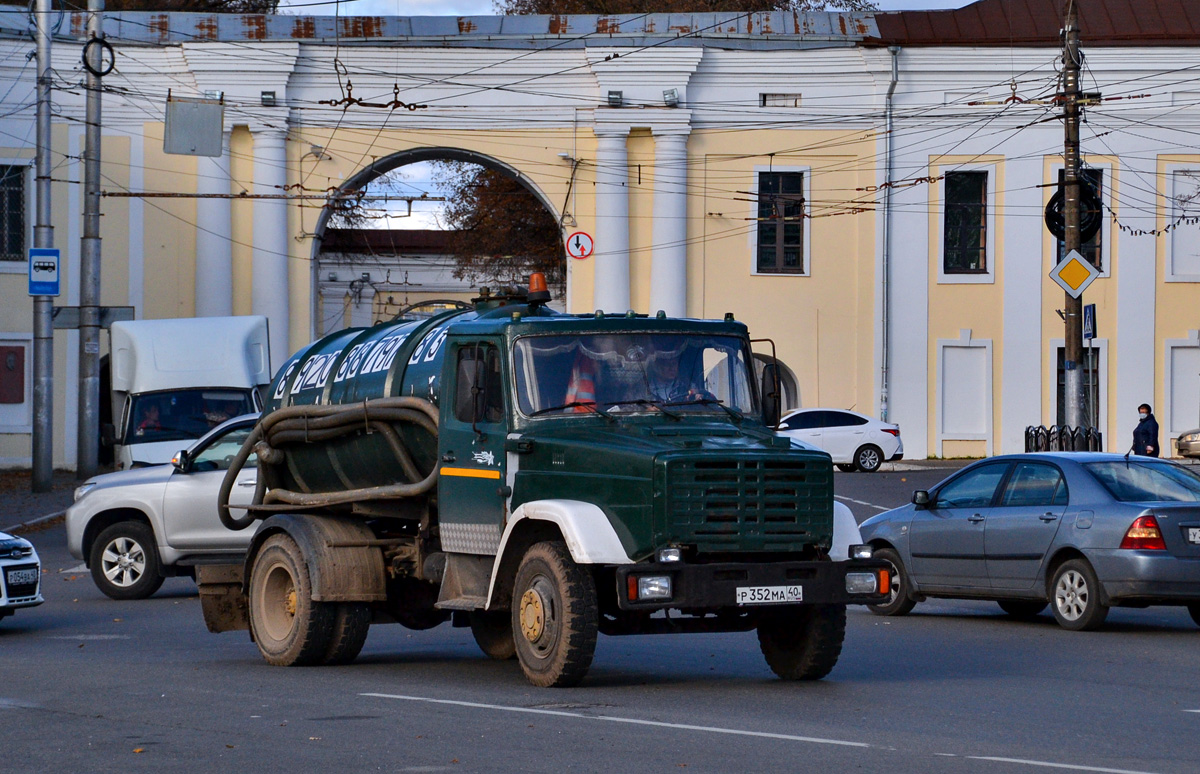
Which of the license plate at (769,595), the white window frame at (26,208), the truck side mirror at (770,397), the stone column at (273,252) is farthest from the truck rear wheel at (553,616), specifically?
the white window frame at (26,208)

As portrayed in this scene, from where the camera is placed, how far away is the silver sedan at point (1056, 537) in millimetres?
13062

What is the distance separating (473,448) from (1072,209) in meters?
14.1

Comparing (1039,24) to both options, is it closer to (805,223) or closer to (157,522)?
(805,223)

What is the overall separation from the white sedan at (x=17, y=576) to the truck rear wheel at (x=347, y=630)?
11.8 ft

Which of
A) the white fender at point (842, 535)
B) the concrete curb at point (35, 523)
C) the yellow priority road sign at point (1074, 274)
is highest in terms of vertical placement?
the yellow priority road sign at point (1074, 274)

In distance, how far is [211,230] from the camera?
1593 inches

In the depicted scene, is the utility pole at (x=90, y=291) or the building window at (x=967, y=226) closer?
the utility pole at (x=90, y=291)

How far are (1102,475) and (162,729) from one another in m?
8.28

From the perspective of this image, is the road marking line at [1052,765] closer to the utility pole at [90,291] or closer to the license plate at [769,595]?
the license plate at [769,595]

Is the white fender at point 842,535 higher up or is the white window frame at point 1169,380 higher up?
the white window frame at point 1169,380

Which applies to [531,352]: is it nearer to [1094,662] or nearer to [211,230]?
[1094,662]

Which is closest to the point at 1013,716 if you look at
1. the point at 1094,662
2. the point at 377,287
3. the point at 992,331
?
the point at 1094,662

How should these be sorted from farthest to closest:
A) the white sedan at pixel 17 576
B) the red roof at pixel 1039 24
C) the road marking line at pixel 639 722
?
the red roof at pixel 1039 24, the white sedan at pixel 17 576, the road marking line at pixel 639 722

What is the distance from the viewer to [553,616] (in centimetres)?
959
